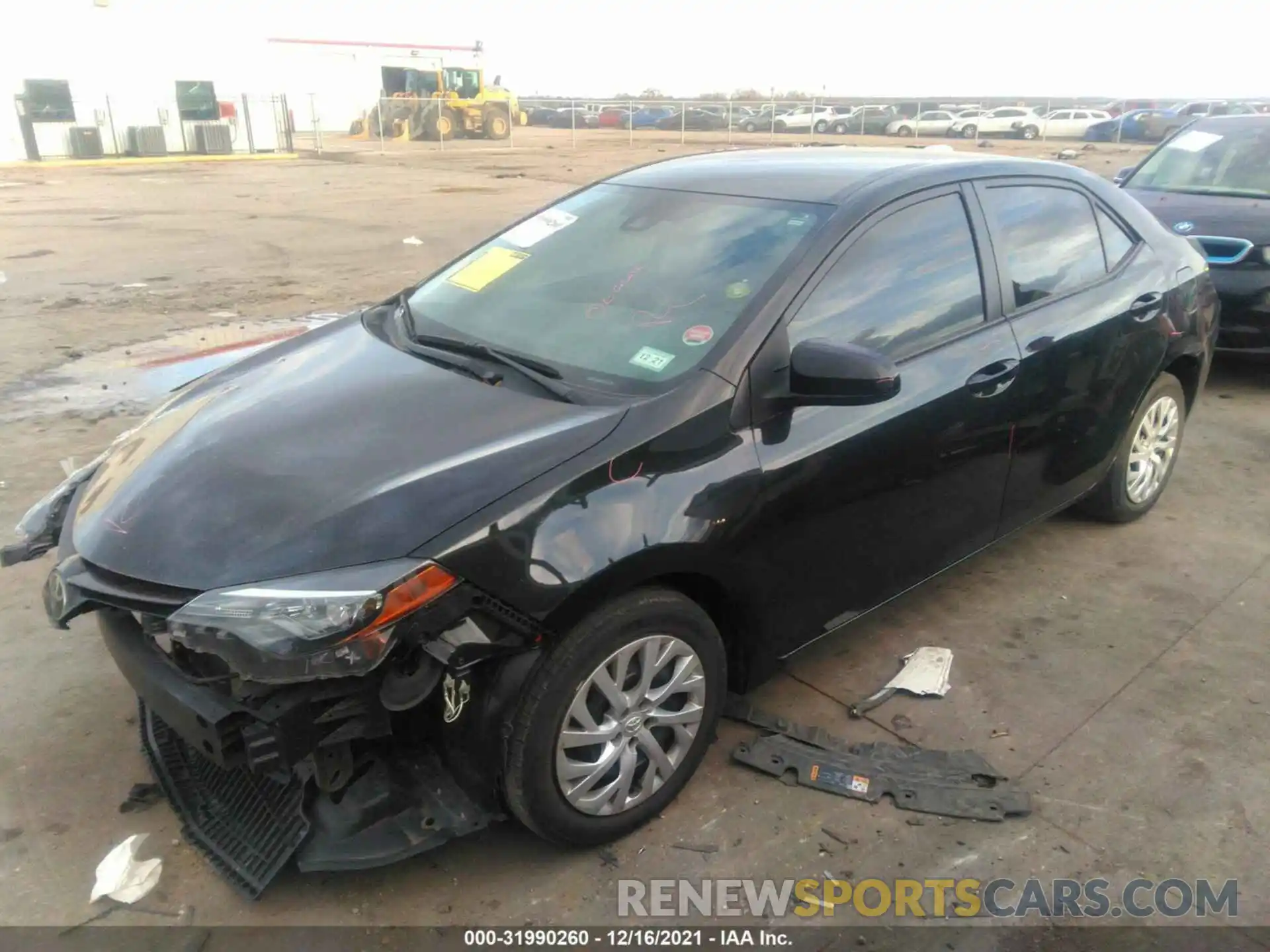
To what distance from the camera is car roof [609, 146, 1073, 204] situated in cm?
317

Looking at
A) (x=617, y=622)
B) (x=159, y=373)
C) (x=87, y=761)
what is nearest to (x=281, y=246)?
(x=159, y=373)

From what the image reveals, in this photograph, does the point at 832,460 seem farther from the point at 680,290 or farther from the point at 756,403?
the point at 680,290

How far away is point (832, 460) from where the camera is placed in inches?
110

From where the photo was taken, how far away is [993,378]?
3.22 meters

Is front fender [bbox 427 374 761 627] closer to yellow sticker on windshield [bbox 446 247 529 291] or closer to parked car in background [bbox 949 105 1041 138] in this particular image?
yellow sticker on windshield [bbox 446 247 529 291]

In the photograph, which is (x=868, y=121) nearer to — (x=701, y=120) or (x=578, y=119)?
(x=701, y=120)

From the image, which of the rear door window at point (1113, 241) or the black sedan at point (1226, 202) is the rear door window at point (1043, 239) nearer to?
the rear door window at point (1113, 241)

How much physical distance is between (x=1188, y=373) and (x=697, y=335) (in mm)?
3035

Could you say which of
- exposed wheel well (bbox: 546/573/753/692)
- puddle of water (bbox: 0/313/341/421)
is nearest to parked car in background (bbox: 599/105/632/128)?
puddle of water (bbox: 0/313/341/421)

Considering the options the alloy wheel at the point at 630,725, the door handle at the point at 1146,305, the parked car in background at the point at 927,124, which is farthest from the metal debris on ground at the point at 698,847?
the parked car in background at the point at 927,124

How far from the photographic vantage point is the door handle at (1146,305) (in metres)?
3.93

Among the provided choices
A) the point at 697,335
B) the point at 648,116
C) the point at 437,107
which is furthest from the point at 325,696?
the point at 648,116

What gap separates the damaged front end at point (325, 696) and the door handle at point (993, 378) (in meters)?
1.78

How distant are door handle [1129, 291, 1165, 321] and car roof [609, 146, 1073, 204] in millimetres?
604
